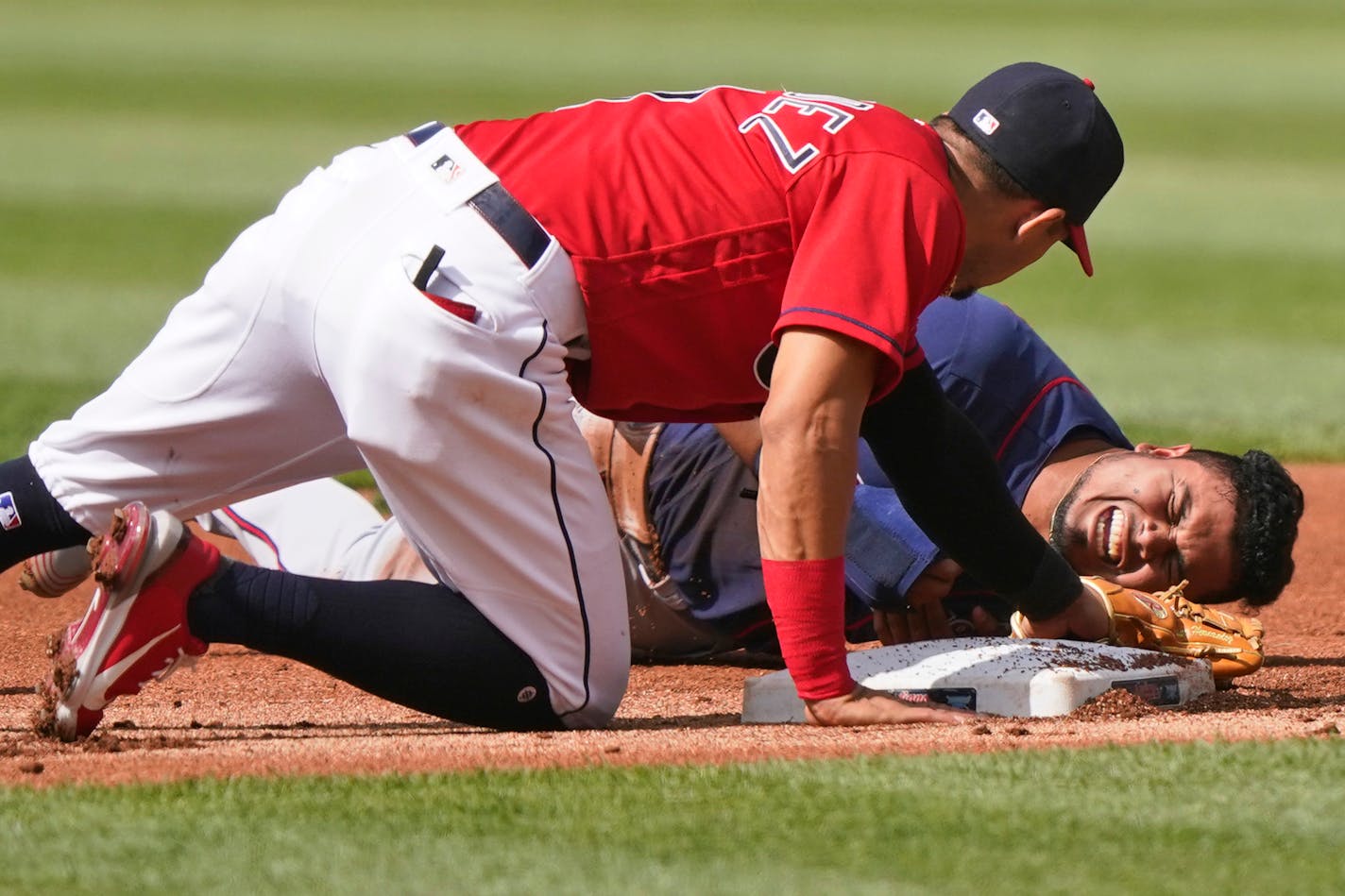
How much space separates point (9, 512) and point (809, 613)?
5.32 feet

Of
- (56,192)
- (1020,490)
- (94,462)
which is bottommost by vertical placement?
(56,192)

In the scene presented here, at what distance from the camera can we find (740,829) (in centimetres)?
267

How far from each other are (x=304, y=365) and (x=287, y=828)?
3.50 ft

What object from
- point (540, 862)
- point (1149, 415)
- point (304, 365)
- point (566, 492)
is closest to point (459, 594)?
point (566, 492)

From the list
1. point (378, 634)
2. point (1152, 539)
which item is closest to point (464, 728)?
point (378, 634)

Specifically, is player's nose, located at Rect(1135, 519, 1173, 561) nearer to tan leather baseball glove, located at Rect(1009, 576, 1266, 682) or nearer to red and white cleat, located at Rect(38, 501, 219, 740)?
tan leather baseball glove, located at Rect(1009, 576, 1266, 682)

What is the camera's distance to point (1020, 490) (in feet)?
15.3

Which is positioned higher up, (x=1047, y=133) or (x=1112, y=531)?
(x=1047, y=133)

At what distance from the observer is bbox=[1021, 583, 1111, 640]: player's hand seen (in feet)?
13.0

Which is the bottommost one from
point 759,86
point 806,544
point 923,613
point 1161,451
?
point 759,86

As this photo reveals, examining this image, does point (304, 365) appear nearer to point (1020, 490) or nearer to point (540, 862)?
point (540, 862)

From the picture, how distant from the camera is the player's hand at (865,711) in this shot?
134 inches

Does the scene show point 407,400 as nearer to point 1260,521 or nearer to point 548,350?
point 548,350

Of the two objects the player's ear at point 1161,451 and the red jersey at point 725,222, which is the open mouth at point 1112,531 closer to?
the player's ear at point 1161,451
